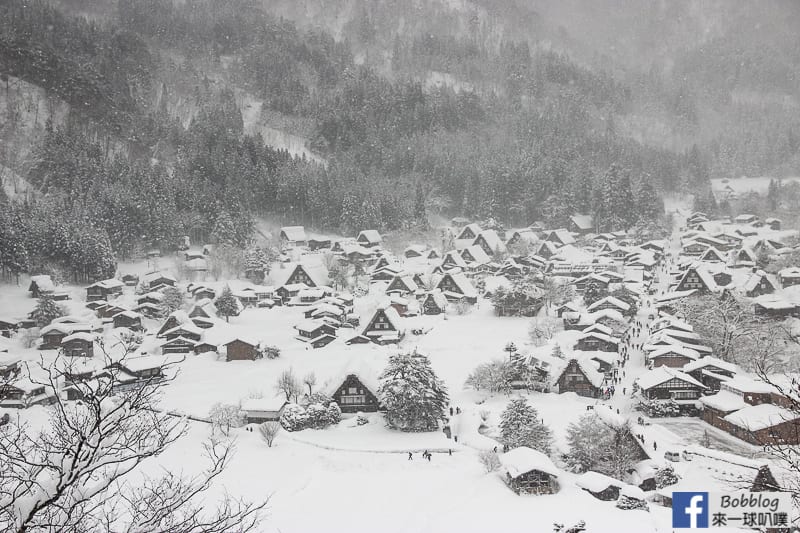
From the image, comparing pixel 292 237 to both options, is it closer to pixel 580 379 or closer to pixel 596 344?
pixel 596 344

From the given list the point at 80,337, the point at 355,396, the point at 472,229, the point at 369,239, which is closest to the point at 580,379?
the point at 355,396

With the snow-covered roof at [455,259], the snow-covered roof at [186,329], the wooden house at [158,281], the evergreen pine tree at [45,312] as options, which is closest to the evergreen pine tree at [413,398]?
the snow-covered roof at [186,329]

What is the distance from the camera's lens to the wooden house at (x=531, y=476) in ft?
66.8

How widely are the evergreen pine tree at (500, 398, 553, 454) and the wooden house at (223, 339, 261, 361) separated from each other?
784 inches

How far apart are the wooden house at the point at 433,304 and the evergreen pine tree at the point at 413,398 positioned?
65.8ft

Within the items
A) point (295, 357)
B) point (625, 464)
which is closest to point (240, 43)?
point (295, 357)

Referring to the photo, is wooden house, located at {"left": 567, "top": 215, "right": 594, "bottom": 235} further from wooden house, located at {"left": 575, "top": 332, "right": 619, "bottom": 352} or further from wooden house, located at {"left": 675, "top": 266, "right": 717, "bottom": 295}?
wooden house, located at {"left": 575, "top": 332, "right": 619, "bottom": 352}

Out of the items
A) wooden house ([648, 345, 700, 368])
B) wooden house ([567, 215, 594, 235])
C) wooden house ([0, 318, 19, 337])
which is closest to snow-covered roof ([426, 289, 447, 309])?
wooden house ([648, 345, 700, 368])

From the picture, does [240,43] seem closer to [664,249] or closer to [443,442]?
[664,249]

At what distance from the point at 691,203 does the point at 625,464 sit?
8052 cm

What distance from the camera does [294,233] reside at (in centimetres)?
7075

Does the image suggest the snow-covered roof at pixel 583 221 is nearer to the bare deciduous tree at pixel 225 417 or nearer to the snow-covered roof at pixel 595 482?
the snow-covered roof at pixel 595 482

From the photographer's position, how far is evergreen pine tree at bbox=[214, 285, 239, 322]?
4556 centimetres

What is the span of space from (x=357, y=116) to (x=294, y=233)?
1640 inches
